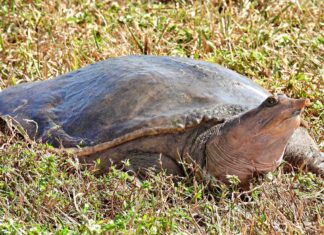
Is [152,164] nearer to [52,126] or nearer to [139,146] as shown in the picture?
[139,146]

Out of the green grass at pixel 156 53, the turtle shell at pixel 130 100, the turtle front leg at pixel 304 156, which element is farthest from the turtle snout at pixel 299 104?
the turtle front leg at pixel 304 156

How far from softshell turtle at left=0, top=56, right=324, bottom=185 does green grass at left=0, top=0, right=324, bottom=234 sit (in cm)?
20

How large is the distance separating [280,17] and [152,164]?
10.7ft

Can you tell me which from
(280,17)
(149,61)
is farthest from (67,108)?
(280,17)

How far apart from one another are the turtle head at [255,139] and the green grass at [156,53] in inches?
4.9

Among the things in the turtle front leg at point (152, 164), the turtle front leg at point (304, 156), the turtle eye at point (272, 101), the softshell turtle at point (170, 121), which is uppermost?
the turtle eye at point (272, 101)

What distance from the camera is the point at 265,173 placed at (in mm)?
5152

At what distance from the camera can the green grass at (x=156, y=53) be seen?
180 inches

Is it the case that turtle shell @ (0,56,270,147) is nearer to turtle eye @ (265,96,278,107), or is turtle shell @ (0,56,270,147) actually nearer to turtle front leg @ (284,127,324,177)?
turtle front leg @ (284,127,324,177)

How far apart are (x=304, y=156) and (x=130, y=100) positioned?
1058 millimetres

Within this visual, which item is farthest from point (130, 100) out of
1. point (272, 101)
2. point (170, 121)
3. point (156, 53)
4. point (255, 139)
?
point (156, 53)

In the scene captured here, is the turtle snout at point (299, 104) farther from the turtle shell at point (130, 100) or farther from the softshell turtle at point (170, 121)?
the turtle shell at point (130, 100)

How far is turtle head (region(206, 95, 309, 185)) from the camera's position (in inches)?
191

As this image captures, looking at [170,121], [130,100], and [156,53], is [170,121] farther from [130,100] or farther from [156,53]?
[156,53]
